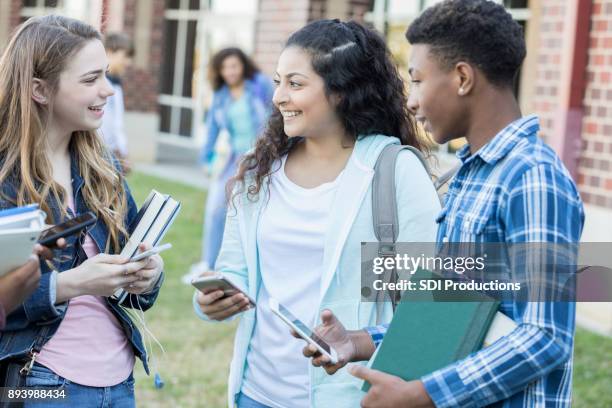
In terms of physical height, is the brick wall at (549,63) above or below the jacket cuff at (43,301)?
above

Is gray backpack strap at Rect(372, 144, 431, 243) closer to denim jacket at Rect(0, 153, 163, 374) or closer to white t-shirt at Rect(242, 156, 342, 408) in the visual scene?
white t-shirt at Rect(242, 156, 342, 408)

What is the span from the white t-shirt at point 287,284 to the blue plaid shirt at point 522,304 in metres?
0.95

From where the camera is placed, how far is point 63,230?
9.09ft

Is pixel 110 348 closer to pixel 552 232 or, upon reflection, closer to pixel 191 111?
pixel 552 232

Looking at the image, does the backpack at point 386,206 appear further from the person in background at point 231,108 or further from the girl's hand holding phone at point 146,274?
the person in background at point 231,108

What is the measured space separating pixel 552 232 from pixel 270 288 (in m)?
1.33

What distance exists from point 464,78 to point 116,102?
6.71 m

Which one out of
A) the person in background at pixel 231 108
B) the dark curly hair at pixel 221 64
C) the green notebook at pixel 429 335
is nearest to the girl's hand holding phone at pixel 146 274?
the green notebook at pixel 429 335

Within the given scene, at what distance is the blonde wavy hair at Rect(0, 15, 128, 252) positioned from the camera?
311 cm

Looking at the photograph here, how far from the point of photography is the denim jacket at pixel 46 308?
2.98 metres

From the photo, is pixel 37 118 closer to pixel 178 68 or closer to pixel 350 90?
pixel 350 90

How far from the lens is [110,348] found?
320cm

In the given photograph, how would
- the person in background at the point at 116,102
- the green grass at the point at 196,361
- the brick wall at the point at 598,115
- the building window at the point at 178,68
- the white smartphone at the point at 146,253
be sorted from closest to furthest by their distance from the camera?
1. the white smartphone at the point at 146,253
2. the green grass at the point at 196,361
3. the brick wall at the point at 598,115
4. the person in background at the point at 116,102
5. the building window at the point at 178,68

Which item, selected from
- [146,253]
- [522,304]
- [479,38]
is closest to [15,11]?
[146,253]
